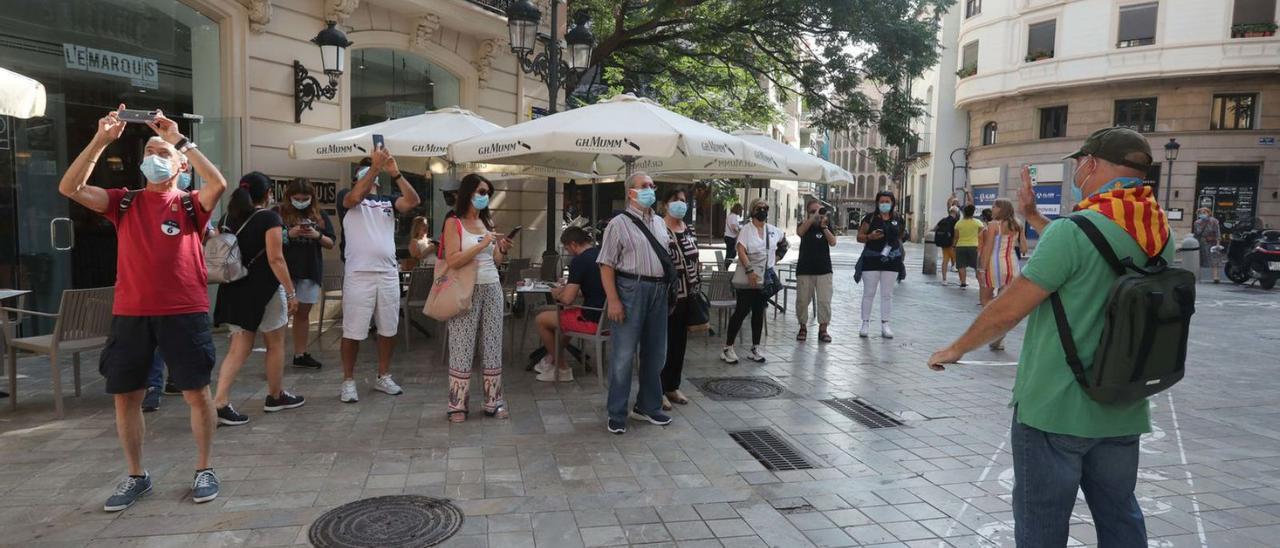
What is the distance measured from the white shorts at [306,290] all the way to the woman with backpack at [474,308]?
2.04 meters

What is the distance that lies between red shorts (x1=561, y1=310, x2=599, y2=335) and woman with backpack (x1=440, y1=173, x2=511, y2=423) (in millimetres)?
1060

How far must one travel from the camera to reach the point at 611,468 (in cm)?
456

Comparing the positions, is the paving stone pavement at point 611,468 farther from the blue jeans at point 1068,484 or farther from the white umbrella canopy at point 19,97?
the white umbrella canopy at point 19,97

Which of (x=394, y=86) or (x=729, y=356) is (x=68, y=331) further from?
(x=394, y=86)

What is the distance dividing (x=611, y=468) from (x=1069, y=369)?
9.16 ft

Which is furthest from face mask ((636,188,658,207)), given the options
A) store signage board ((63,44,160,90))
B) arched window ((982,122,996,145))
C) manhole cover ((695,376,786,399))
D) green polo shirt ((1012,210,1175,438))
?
arched window ((982,122,996,145))

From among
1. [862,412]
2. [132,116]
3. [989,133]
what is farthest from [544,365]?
[989,133]

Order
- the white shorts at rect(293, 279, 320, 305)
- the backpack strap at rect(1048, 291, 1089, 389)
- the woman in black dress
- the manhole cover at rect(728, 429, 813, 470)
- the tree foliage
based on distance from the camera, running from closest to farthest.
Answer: the backpack strap at rect(1048, 291, 1089, 389)
the manhole cover at rect(728, 429, 813, 470)
the white shorts at rect(293, 279, 320, 305)
the woman in black dress
the tree foliage

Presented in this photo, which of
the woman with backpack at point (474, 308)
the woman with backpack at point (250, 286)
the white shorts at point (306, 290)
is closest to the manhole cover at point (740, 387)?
the woman with backpack at point (474, 308)

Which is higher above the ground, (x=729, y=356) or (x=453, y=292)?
(x=453, y=292)

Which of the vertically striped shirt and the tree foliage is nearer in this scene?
the vertically striped shirt

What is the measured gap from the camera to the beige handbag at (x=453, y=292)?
5.33 metres

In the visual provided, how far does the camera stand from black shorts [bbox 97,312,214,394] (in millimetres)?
3738

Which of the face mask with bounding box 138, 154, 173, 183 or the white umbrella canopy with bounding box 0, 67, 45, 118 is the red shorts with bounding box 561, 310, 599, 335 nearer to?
the face mask with bounding box 138, 154, 173, 183
